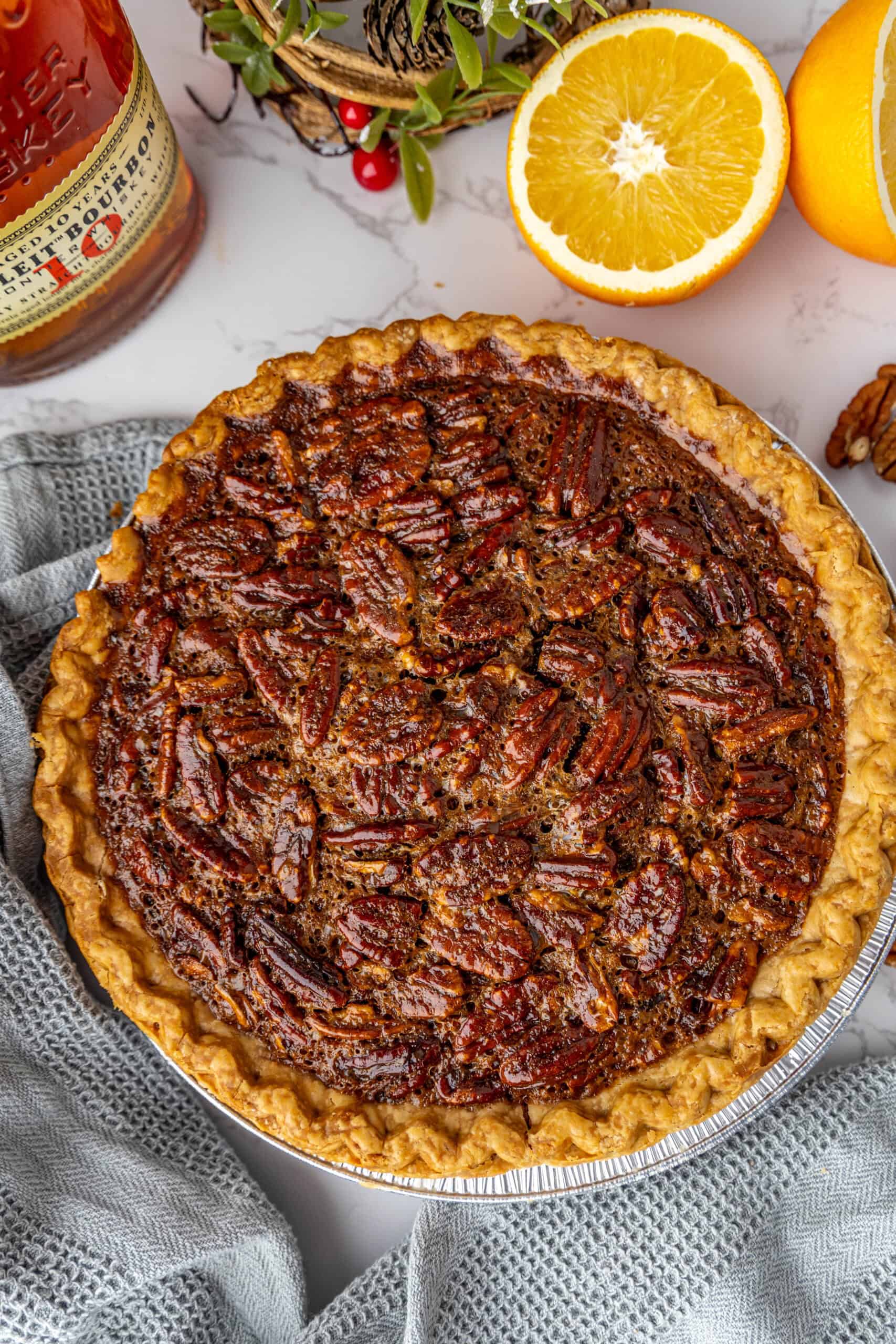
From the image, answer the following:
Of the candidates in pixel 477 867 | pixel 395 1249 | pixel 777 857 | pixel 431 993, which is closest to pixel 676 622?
pixel 777 857

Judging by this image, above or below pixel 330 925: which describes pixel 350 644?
above

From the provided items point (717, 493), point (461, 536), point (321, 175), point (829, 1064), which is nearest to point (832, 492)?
point (717, 493)

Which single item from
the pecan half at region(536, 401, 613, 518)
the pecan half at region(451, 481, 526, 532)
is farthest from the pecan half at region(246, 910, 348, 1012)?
the pecan half at region(536, 401, 613, 518)

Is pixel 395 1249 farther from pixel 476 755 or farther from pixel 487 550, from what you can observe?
pixel 487 550

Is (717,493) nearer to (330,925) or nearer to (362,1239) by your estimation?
(330,925)

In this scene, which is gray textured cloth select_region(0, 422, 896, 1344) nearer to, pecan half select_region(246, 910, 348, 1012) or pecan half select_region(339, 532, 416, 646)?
pecan half select_region(246, 910, 348, 1012)

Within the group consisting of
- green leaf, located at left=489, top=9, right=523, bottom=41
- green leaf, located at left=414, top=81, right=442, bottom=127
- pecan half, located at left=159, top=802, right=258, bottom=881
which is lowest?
pecan half, located at left=159, top=802, right=258, bottom=881

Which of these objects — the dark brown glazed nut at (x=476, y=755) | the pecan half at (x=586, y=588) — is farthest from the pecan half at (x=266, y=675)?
the pecan half at (x=586, y=588)
